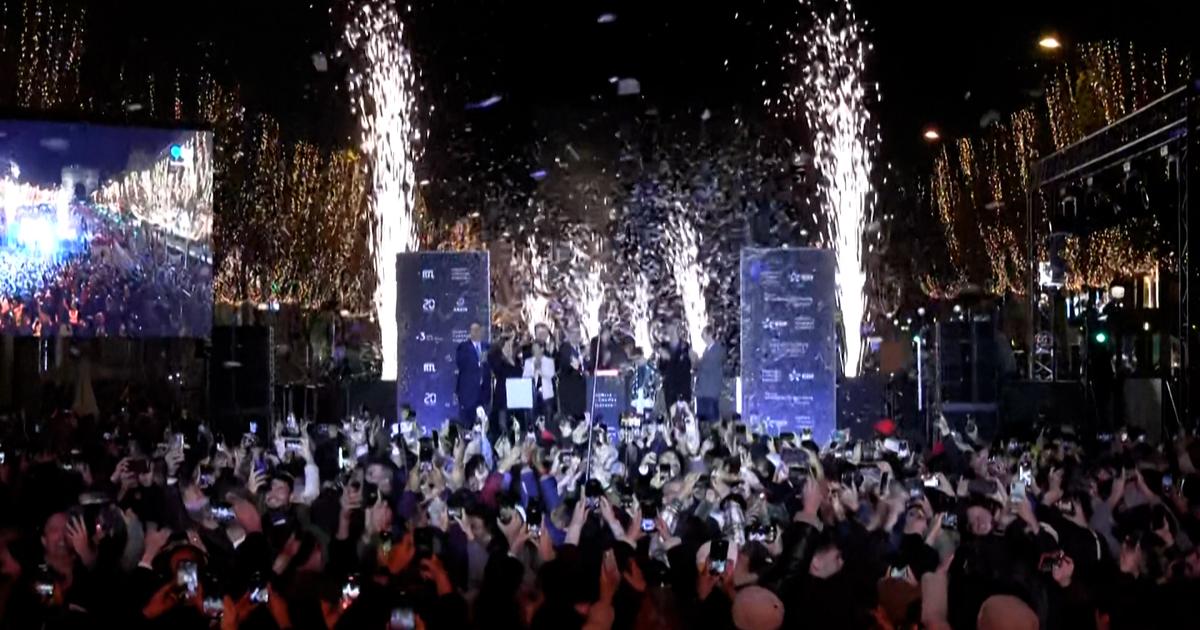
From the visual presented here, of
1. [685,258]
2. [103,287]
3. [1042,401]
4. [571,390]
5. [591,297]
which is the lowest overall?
[1042,401]

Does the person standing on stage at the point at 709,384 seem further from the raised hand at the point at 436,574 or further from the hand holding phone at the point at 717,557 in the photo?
the raised hand at the point at 436,574

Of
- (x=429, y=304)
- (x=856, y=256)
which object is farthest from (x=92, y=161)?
(x=856, y=256)

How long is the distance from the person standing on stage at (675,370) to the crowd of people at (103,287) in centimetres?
A: 536

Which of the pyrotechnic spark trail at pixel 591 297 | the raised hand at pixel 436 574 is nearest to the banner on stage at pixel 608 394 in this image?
the raised hand at pixel 436 574

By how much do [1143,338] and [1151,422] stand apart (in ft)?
46.9

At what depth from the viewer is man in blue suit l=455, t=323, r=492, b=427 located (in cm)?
1759

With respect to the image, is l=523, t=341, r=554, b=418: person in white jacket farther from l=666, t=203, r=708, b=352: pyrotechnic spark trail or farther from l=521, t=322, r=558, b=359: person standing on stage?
l=666, t=203, r=708, b=352: pyrotechnic spark trail

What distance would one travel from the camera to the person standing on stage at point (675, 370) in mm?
19531

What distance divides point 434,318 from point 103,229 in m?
3.82

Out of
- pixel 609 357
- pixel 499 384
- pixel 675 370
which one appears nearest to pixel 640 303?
pixel 609 357

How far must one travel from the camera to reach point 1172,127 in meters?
16.5

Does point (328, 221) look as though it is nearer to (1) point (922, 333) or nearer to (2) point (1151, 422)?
(1) point (922, 333)

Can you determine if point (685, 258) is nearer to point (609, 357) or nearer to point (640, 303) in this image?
point (640, 303)

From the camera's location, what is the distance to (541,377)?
1841 cm
